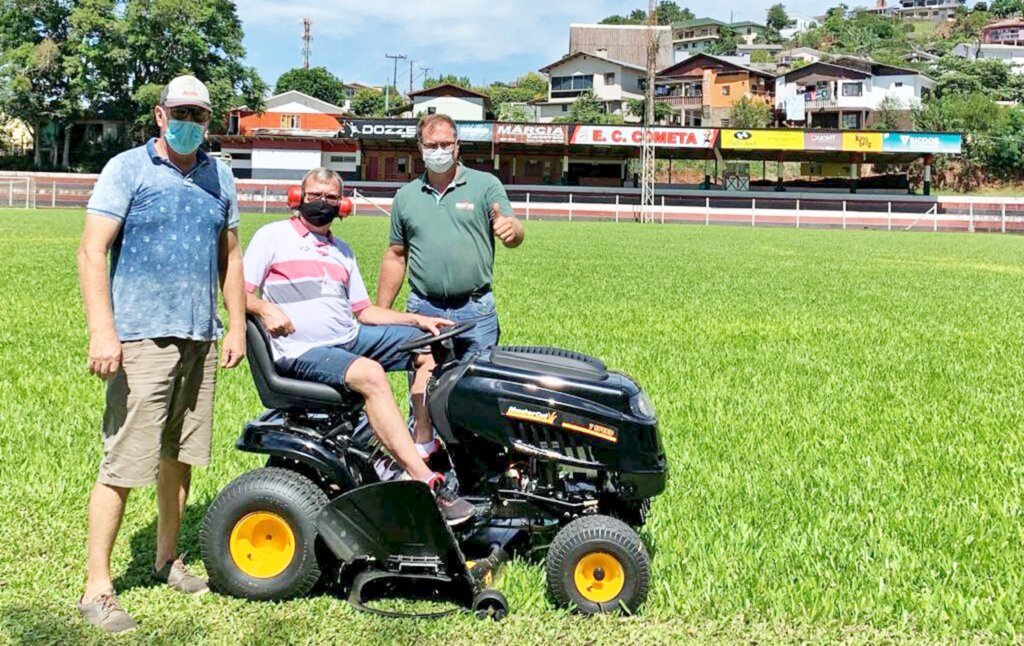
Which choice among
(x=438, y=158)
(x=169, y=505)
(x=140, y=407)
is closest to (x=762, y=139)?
(x=438, y=158)

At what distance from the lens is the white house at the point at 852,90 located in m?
91.9

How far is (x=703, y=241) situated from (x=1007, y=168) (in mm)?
50186

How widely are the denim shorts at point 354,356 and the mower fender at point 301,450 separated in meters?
0.26

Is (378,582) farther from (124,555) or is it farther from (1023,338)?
(1023,338)

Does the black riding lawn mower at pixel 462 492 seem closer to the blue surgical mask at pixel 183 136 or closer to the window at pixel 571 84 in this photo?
the blue surgical mask at pixel 183 136

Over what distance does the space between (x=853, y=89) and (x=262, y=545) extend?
3878 inches

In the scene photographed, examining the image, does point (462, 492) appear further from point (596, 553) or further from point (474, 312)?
point (474, 312)

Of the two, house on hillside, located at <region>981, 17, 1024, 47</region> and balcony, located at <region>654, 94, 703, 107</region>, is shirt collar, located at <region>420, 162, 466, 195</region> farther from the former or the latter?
house on hillside, located at <region>981, 17, 1024, 47</region>

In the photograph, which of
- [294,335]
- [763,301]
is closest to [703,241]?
[763,301]

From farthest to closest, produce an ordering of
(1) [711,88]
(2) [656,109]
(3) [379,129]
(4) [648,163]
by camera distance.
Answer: (1) [711,88] → (2) [656,109] → (3) [379,129] → (4) [648,163]

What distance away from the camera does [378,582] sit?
4.09m

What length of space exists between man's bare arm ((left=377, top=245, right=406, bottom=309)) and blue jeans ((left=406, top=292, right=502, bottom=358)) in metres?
0.26

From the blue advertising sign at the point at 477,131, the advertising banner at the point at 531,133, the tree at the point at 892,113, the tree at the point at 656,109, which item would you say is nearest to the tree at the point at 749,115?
the tree at the point at 656,109

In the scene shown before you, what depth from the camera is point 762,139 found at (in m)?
64.0
